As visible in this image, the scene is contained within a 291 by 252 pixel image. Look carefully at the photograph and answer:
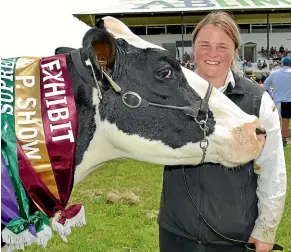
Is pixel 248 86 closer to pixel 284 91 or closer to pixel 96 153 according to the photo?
pixel 96 153

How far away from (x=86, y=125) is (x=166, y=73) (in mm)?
532

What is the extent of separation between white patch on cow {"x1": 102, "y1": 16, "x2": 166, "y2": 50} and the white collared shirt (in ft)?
2.70

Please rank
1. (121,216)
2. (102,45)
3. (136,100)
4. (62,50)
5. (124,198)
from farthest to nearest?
(124,198), (121,216), (62,50), (136,100), (102,45)

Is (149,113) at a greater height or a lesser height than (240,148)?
greater

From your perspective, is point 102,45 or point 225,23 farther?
point 225,23

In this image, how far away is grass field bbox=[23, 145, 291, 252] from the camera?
5.28m

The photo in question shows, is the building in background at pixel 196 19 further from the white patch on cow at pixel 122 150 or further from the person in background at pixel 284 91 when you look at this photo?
the white patch on cow at pixel 122 150

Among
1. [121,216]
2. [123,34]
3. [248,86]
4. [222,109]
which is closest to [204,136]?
[222,109]

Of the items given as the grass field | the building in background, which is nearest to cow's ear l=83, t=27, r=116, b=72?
the grass field

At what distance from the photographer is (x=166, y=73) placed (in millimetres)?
2580

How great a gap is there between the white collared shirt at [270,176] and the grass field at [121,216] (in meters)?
2.40

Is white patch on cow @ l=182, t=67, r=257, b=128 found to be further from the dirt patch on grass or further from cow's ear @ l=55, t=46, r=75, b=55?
the dirt patch on grass

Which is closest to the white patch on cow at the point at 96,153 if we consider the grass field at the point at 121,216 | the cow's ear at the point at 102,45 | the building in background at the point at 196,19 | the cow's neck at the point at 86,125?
the cow's neck at the point at 86,125

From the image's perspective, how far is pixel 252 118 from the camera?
2.66m
